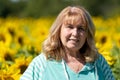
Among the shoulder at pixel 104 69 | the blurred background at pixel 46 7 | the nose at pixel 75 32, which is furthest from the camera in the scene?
the blurred background at pixel 46 7

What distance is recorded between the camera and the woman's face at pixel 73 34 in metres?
5.04

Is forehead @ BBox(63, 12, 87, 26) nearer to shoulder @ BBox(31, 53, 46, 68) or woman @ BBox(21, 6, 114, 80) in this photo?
woman @ BBox(21, 6, 114, 80)

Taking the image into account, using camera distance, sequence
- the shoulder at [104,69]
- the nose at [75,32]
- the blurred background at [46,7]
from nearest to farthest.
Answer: the nose at [75,32] → the shoulder at [104,69] → the blurred background at [46,7]

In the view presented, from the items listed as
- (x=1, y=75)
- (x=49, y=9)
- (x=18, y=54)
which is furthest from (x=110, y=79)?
(x=49, y=9)

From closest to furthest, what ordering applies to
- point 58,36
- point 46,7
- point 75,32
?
1. point 75,32
2. point 58,36
3. point 46,7

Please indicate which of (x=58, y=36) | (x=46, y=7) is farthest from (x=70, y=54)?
(x=46, y=7)

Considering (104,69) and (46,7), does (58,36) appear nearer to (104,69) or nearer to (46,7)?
(104,69)

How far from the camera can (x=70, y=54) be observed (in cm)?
520

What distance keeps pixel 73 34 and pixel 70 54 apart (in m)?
0.21

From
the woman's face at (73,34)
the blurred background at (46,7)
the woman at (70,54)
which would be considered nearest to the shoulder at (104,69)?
the woman at (70,54)

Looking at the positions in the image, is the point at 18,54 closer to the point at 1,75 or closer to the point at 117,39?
the point at 1,75

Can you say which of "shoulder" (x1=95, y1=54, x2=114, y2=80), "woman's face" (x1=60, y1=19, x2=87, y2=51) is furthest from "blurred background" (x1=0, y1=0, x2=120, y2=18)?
"woman's face" (x1=60, y1=19, x2=87, y2=51)

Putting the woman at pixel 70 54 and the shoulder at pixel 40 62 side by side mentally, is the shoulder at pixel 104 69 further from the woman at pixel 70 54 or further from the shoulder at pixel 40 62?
the shoulder at pixel 40 62

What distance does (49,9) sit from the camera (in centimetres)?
3816
